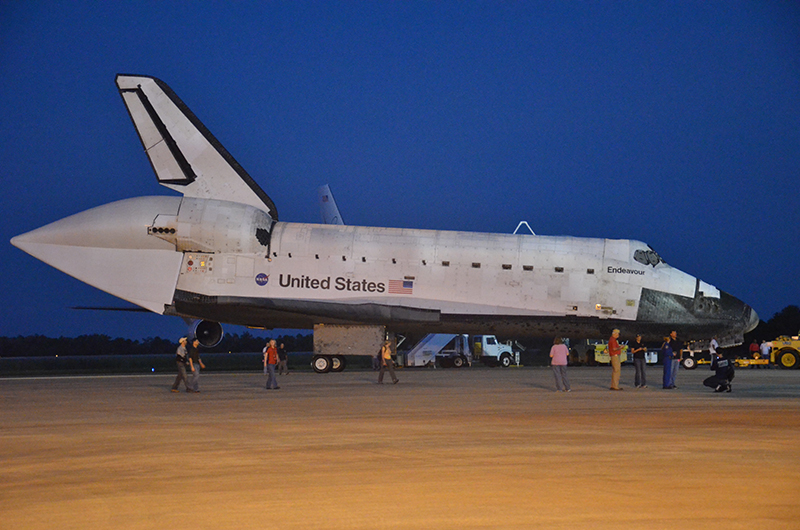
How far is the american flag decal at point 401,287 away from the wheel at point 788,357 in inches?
1053

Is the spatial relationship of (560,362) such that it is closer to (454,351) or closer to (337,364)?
(337,364)

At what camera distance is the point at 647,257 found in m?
27.8

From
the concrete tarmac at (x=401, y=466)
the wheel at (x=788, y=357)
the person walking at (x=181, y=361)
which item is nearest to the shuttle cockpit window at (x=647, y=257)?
the concrete tarmac at (x=401, y=466)

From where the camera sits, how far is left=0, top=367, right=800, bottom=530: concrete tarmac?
6.14m

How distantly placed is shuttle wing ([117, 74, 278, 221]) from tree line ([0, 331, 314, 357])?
250 ft

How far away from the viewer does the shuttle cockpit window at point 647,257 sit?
27625 millimetres

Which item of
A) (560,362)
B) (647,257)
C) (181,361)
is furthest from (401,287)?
(647,257)

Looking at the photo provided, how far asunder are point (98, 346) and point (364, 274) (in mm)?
91970

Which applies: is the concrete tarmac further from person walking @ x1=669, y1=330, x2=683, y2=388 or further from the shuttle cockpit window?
the shuttle cockpit window

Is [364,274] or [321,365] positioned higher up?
[364,274]

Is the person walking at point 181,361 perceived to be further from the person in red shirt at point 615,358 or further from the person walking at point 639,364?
the person walking at point 639,364

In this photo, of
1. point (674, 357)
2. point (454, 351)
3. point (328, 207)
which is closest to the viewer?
point (674, 357)

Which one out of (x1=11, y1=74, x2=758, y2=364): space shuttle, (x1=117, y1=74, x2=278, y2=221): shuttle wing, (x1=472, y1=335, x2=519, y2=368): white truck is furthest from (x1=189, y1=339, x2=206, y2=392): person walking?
(x1=472, y1=335, x2=519, y2=368): white truck

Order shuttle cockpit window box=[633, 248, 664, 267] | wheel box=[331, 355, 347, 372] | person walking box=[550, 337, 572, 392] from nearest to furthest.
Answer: person walking box=[550, 337, 572, 392] → shuttle cockpit window box=[633, 248, 664, 267] → wheel box=[331, 355, 347, 372]
